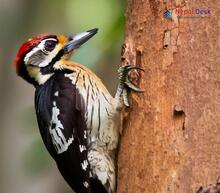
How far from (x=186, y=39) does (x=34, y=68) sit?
3.74 ft

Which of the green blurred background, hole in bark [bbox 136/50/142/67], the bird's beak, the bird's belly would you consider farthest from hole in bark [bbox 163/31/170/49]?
the green blurred background

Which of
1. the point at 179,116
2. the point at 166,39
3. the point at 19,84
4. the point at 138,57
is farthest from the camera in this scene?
the point at 19,84

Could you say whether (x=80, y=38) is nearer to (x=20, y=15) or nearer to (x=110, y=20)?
(x=110, y=20)

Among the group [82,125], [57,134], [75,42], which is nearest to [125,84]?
[82,125]

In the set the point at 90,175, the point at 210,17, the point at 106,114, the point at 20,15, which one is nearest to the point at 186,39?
the point at 210,17

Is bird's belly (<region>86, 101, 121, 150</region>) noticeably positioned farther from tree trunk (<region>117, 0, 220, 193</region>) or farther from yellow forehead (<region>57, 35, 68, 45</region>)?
yellow forehead (<region>57, 35, 68, 45</region>)

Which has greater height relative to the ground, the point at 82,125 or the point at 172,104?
the point at 172,104

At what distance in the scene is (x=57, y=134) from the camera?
10.9 feet

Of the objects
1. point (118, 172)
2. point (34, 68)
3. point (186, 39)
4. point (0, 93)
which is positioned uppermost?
point (186, 39)

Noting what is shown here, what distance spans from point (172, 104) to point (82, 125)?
645 mm

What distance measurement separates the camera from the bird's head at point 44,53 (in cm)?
364

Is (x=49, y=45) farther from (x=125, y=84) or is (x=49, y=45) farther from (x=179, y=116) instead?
(x=179, y=116)

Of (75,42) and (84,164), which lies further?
(75,42)

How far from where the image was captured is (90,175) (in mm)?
3348
